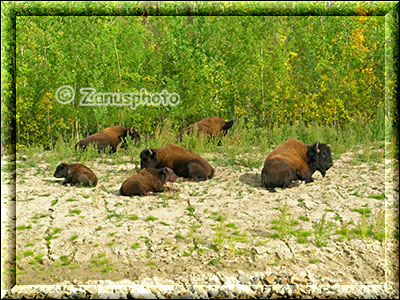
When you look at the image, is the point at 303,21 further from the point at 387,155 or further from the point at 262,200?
the point at 262,200

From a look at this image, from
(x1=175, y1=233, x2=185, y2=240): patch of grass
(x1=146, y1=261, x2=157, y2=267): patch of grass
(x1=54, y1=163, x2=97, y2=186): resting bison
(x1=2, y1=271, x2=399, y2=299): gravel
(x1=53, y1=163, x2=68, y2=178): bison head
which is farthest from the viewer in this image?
(x1=53, y1=163, x2=68, y2=178): bison head

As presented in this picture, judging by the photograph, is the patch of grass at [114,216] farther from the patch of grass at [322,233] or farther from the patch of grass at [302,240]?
the patch of grass at [322,233]

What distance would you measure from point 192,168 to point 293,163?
1.89m

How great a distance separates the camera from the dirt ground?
590cm

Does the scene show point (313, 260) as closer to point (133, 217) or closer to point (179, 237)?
point (179, 237)

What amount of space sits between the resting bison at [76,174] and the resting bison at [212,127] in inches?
111

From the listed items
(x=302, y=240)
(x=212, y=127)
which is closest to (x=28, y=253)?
(x=302, y=240)

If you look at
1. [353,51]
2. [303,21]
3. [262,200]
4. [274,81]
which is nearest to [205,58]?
[274,81]

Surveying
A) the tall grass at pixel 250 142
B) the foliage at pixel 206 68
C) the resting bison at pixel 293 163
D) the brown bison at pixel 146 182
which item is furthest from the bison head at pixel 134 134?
the resting bison at pixel 293 163

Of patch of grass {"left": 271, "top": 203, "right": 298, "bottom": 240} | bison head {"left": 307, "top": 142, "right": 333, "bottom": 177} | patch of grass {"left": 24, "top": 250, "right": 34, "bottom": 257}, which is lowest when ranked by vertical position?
patch of grass {"left": 24, "top": 250, "right": 34, "bottom": 257}

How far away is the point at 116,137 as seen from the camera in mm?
11266

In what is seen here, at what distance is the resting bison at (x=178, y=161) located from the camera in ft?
30.0

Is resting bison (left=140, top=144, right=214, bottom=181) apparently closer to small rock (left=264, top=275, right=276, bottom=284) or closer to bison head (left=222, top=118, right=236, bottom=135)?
bison head (left=222, top=118, right=236, bottom=135)
